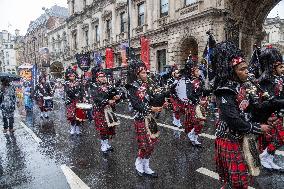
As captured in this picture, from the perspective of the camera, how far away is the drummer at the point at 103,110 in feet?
22.5

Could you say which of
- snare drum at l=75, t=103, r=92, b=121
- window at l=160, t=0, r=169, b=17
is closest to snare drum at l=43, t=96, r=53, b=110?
snare drum at l=75, t=103, r=92, b=121

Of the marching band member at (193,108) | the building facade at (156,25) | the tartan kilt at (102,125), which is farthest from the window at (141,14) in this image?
the tartan kilt at (102,125)

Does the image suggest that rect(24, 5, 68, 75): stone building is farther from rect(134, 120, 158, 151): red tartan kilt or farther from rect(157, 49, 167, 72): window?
rect(134, 120, 158, 151): red tartan kilt

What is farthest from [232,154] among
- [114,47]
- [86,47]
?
[86,47]

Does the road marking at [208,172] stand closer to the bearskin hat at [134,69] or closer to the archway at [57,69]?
the bearskin hat at [134,69]

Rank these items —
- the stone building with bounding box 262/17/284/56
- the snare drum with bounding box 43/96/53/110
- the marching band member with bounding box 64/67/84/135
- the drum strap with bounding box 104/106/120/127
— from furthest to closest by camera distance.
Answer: the stone building with bounding box 262/17/284/56
the snare drum with bounding box 43/96/53/110
the marching band member with bounding box 64/67/84/135
the drum strap with bounding box 104/106/120/127

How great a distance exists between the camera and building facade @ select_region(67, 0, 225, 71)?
56.4 feet

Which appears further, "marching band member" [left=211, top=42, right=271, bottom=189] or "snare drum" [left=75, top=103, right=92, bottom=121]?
"snare drum" [left=75, top=103, right=92, bottom=121]

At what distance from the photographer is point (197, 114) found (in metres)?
6.93

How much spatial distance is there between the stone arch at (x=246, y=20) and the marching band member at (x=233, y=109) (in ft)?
47.2

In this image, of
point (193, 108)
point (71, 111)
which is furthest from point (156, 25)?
point (193, 108)

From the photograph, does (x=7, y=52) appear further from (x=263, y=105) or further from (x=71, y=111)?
(x=263, y=105)

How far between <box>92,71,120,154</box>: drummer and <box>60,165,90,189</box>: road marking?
1293 mm

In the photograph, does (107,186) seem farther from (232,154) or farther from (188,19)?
(188,19)
